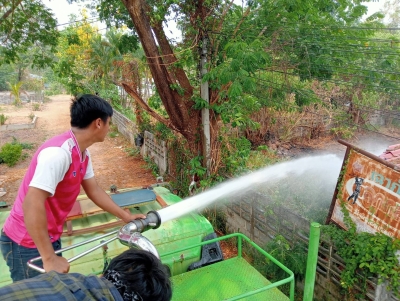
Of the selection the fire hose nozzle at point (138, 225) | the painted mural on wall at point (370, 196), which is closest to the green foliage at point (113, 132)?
the painted mural on wall at point (370, 196)

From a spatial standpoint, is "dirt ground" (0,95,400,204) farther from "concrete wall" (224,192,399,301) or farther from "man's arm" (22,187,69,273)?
"man's arm" (22,187,69,273)

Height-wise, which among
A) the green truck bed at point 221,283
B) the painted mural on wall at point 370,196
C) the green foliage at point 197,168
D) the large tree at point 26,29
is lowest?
the green truck bed at point 221,283

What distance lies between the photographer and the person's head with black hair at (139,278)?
1158 millimetres

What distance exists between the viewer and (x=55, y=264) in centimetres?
193

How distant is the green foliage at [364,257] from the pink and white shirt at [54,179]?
9.40 ft

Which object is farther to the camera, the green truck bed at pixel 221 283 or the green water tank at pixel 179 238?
the green water tank at pixel 179 238

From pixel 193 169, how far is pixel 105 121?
152 inches

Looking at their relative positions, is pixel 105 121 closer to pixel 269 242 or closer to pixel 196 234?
pixel 196 234

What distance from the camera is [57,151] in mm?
1905

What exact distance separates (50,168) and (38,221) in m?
0.32

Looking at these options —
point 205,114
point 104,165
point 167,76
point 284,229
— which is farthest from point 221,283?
point 104,165

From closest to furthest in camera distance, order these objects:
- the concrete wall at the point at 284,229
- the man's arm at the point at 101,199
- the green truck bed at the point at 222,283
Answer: the man's arm at the point at 101,199 → the green truck bed at the point at 222,283 → the concrete wall at the point at 284,229

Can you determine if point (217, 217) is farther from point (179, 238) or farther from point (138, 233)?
point (138, 233)

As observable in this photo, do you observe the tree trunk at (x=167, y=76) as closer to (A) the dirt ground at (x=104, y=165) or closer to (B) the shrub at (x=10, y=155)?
(A) the dirt ground at (x=104, y=165)
